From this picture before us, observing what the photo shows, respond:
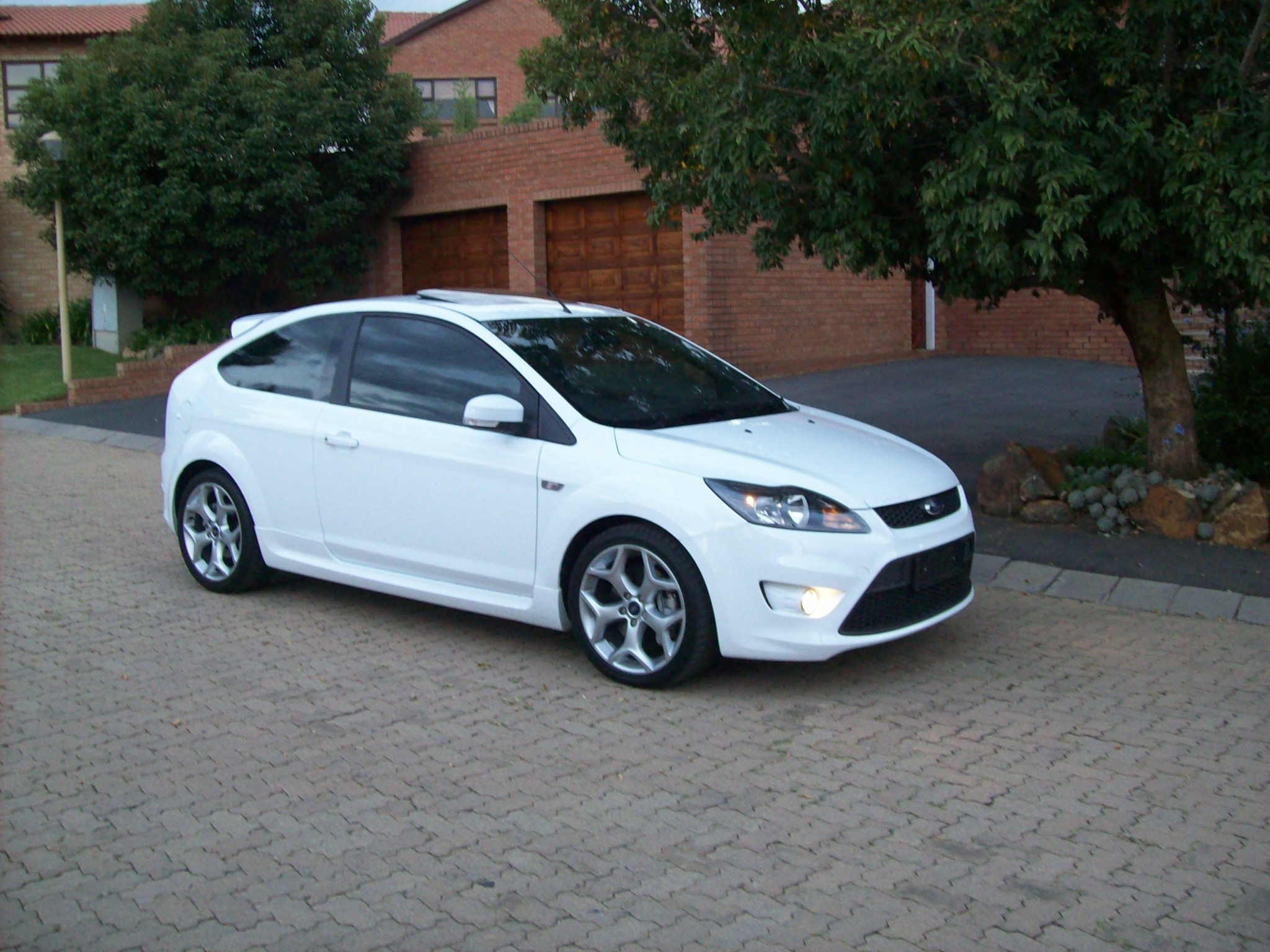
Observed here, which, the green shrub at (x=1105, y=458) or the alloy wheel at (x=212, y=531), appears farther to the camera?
the green shrub at (x=1105, y=458)

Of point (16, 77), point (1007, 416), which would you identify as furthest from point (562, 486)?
point (16, 77)

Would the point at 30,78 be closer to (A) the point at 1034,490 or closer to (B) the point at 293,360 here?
(B) the point at 293,360

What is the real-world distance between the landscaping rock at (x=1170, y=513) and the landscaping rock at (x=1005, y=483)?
0.76m

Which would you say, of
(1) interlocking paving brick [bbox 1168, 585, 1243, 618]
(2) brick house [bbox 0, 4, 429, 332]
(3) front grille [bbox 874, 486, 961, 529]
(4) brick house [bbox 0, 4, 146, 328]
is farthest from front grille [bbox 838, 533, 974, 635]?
(4) brick house [bbox 0, 4, 146, 328]

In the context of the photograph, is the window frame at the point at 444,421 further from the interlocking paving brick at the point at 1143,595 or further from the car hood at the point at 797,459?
the interlocking paving brick at the point at 1143,595

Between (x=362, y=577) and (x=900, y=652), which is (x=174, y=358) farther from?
(x=900, y=652)

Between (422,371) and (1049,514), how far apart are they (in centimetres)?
453

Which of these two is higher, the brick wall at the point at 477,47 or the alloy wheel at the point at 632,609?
the brick wall at the point at 477,47

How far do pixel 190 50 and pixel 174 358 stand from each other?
4545mm

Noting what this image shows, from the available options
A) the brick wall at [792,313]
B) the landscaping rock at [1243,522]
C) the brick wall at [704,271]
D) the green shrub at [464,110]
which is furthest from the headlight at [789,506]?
the green shrub at [464,110]

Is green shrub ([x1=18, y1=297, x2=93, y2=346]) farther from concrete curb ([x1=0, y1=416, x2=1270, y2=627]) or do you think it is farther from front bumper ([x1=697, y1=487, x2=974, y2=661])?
front bumper ([x1=697, y1=487, x2=974, y2=661])

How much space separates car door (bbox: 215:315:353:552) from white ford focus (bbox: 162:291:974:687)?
1 centimetres

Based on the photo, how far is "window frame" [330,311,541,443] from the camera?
230 inches

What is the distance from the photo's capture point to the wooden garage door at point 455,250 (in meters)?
19.1
